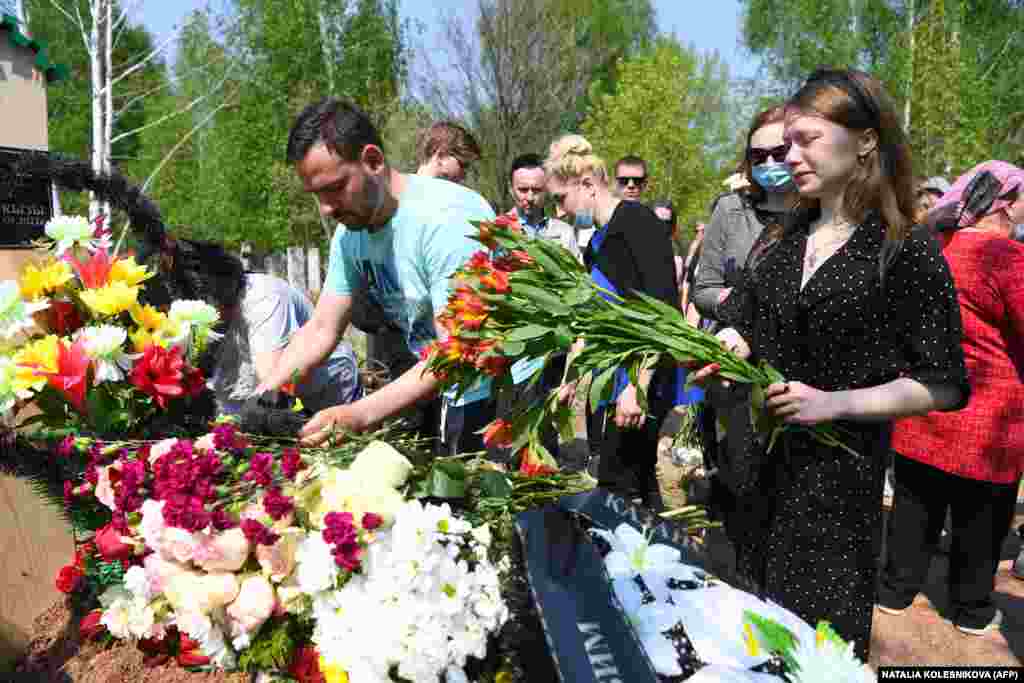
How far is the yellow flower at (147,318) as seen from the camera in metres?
1.89

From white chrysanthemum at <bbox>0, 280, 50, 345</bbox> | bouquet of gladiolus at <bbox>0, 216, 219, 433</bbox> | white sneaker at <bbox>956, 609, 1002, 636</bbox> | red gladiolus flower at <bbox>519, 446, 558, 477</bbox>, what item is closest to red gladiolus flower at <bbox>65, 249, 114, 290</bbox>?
bouquet of gladiolus at <bbox>0, 216, 219, 433</bbox>

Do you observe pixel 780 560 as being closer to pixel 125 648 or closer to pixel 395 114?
pixel 125 648

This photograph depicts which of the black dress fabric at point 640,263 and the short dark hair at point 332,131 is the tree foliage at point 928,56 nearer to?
the black dress fabric at point 640,263

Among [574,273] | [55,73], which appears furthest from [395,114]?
[574,273]

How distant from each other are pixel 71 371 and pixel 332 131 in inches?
36.9

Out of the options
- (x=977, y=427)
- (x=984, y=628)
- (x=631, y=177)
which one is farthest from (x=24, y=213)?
(x=984, y=628)

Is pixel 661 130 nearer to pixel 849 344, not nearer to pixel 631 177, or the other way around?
pixel 631 177

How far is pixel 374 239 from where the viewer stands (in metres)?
2.56

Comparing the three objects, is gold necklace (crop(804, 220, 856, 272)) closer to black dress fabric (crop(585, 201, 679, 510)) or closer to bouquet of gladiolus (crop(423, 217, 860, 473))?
bouquet of gladiolus (crop(423, 217, 860, 473))

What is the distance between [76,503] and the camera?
5.88 ft

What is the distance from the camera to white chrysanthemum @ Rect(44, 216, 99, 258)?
2045 mm

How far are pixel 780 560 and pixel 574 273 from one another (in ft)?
2.61

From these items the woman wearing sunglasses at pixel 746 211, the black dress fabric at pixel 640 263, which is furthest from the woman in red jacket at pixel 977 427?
the black dress fabric at pixel 640 263

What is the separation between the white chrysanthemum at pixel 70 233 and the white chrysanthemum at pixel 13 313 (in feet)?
0.73
